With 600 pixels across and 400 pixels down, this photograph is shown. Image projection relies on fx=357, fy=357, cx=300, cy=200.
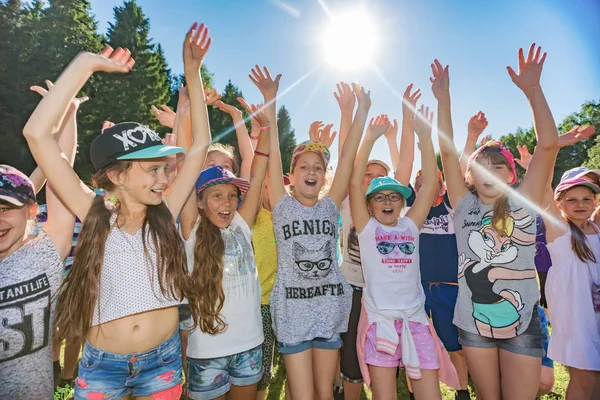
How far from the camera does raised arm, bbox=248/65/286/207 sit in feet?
11.2

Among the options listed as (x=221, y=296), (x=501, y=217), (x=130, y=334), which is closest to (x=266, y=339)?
(x=221, y=296)

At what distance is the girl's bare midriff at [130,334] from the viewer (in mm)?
2291

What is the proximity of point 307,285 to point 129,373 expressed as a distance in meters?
1.47

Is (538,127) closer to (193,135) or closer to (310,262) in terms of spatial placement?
(310,262)

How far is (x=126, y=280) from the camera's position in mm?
2336

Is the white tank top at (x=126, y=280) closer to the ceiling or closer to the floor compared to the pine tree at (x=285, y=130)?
closer to the floor

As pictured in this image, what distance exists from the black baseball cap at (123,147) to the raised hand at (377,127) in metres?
2.18

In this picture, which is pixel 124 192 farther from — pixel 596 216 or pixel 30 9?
pixel 30 9

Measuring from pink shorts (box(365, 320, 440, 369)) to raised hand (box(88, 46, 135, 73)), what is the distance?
3001 mm

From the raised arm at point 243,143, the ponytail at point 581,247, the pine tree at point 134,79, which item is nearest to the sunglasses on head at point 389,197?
the raised arm at point 243,143

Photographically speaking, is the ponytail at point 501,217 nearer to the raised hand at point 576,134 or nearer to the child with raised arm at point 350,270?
the raised hand at point 576,134

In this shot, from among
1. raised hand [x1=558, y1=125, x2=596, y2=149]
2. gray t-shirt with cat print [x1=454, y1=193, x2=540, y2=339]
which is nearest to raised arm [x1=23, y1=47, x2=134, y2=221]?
gray t-shirt with cat print [x1=454, y1=193, x2=540, y2=339]

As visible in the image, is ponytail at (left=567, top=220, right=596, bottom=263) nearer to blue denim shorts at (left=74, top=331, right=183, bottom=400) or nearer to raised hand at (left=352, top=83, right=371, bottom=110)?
raised hand at (left=352, top=83, right=371, bottom=110)

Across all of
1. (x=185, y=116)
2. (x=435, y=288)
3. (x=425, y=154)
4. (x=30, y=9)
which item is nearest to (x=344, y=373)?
(x=435, y=288)
